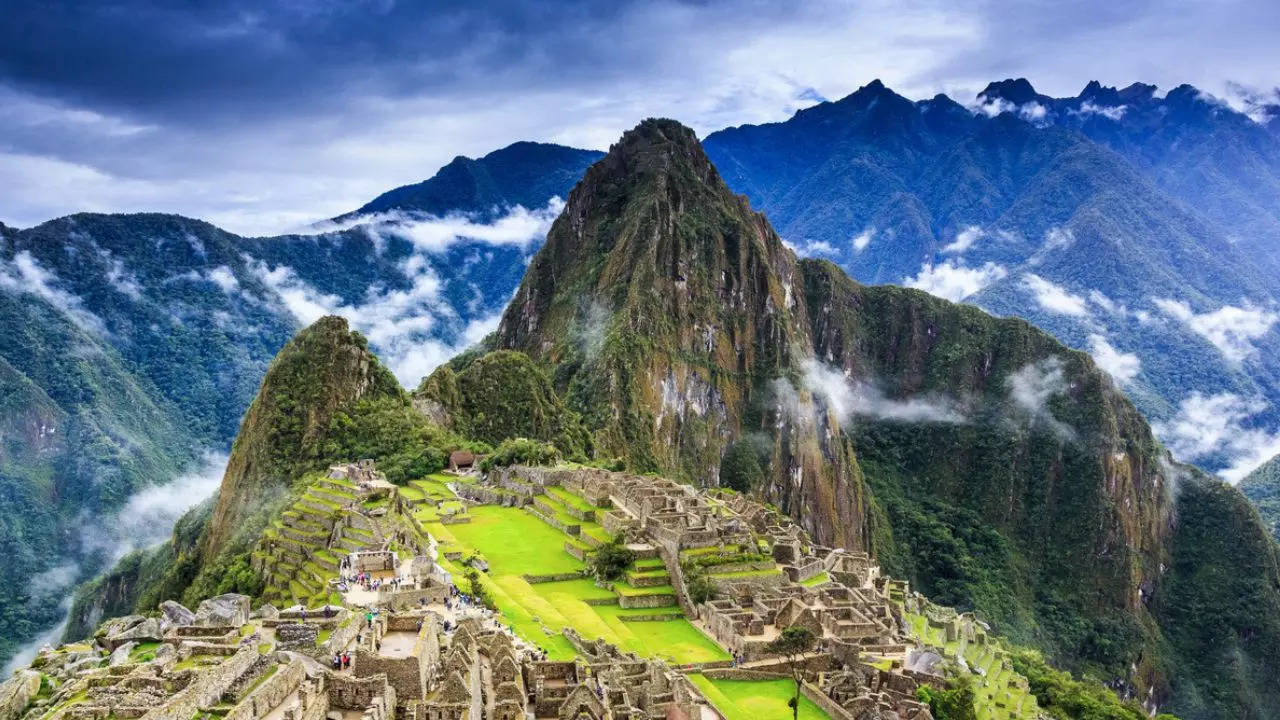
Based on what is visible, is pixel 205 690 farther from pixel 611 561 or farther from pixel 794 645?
pixel 611 561

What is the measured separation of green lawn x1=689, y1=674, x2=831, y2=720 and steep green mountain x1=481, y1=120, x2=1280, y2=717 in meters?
75.4

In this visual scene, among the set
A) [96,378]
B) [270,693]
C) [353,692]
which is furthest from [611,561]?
[96,378]

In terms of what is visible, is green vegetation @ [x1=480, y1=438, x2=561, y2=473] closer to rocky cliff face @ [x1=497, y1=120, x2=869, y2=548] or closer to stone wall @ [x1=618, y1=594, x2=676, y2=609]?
stone wall @ [x1=618, y1=594, x2=676, y2=609]

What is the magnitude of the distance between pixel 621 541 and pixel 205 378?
140193 millimetres

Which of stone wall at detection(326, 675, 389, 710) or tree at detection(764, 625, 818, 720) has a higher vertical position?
stone wall at detection(326, 675, 389, 710)

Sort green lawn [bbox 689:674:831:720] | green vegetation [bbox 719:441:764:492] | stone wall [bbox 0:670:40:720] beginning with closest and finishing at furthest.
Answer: stone wall [bbox 0:670:40:720] → green lawn [bbox 689:674:831:720] → green vegetation [bbox 719:441:764:492]

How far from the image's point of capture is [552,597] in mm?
47500

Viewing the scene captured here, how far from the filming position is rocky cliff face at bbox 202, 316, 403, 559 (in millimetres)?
75062

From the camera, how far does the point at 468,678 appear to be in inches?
910

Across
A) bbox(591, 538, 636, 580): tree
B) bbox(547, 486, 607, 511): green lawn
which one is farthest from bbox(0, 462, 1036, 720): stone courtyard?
bbox(591, 538, 636, 580): tree

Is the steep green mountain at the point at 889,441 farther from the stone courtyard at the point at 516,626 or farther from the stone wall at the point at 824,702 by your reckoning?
the stone wall at the point at 824,702

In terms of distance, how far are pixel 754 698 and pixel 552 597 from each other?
1143 cm

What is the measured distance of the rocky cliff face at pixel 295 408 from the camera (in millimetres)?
75062

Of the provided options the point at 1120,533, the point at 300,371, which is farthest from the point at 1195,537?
the point at 300,371
